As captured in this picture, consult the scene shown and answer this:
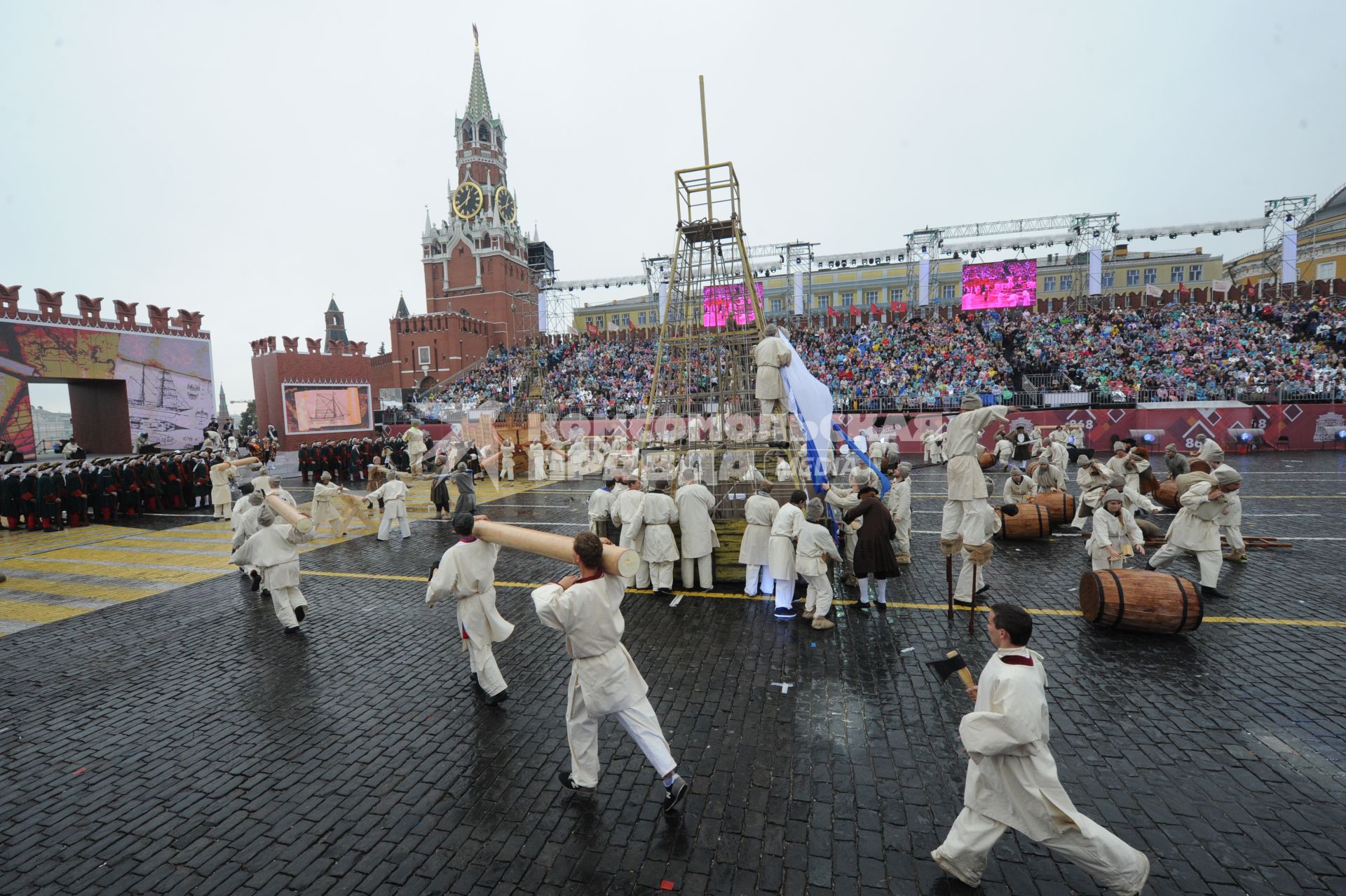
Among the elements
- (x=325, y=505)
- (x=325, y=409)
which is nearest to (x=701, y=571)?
(x=325, y=505)

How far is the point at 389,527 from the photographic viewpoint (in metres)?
A: 13.0

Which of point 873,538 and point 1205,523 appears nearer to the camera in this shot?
point 873,538

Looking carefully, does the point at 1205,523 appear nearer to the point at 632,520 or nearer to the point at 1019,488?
the point at 1019,488

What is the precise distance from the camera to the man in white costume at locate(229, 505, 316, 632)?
7.66 meters

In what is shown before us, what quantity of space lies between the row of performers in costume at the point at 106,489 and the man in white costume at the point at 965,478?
17.6 meters

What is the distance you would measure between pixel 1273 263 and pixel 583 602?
64.4 meters

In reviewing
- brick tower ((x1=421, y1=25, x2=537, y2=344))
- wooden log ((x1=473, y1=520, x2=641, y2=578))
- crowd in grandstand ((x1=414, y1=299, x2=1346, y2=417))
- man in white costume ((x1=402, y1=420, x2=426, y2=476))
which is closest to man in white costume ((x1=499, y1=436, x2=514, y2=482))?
man in white costume ((x1=402, y1=420, x2=426, y2=476))

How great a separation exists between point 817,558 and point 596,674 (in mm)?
3923

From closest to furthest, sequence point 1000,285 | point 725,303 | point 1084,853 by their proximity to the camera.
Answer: point 1084,853
point 725,303
point 1000,285

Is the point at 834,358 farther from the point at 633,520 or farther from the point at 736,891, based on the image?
the point at 736,891

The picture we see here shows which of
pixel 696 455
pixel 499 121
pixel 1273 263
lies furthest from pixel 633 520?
pixel 499 121

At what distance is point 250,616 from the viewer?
28.1 feet

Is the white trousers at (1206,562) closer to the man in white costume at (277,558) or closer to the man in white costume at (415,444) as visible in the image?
the man in white costume at (277,558)

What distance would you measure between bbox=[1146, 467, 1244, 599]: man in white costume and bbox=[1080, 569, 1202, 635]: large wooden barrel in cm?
161
